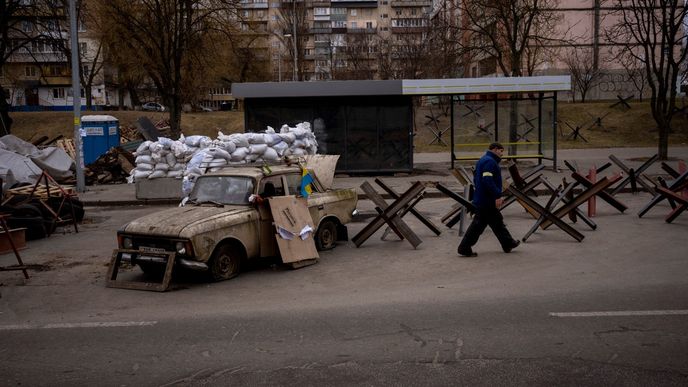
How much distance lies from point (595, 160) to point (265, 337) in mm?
22564

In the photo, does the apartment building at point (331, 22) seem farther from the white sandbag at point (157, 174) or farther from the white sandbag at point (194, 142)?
the white sandbag at point (157, 174)

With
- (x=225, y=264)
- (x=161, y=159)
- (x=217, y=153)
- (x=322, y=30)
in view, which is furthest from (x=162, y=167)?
(x=322, y=30)

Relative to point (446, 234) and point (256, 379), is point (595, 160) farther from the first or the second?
point (256, 379)

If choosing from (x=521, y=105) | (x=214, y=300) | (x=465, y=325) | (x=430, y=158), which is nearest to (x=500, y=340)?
(x=465, y=325)

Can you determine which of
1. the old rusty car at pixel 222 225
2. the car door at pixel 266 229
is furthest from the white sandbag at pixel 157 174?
the car door at pixel 266 229

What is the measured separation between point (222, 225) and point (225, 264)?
0.60 meters

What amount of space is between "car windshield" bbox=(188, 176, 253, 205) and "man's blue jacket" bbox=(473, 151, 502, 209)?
336 cm

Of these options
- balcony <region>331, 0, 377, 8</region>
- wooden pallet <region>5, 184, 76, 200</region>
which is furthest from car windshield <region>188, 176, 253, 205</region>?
balcony <region>331, 0, 377, 8</region>

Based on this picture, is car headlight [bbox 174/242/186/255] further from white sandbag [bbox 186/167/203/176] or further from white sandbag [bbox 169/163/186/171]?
white sandbag [bbox 169/163/186/171]

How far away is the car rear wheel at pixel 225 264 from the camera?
8.62 meters

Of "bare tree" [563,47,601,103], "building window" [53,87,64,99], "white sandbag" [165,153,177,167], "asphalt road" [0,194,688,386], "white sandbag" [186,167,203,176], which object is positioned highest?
"building window" [53,87,64,99]

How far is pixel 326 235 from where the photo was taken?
10766mm

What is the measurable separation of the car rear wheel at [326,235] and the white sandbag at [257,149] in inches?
263

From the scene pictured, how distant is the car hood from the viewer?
27.3ft
